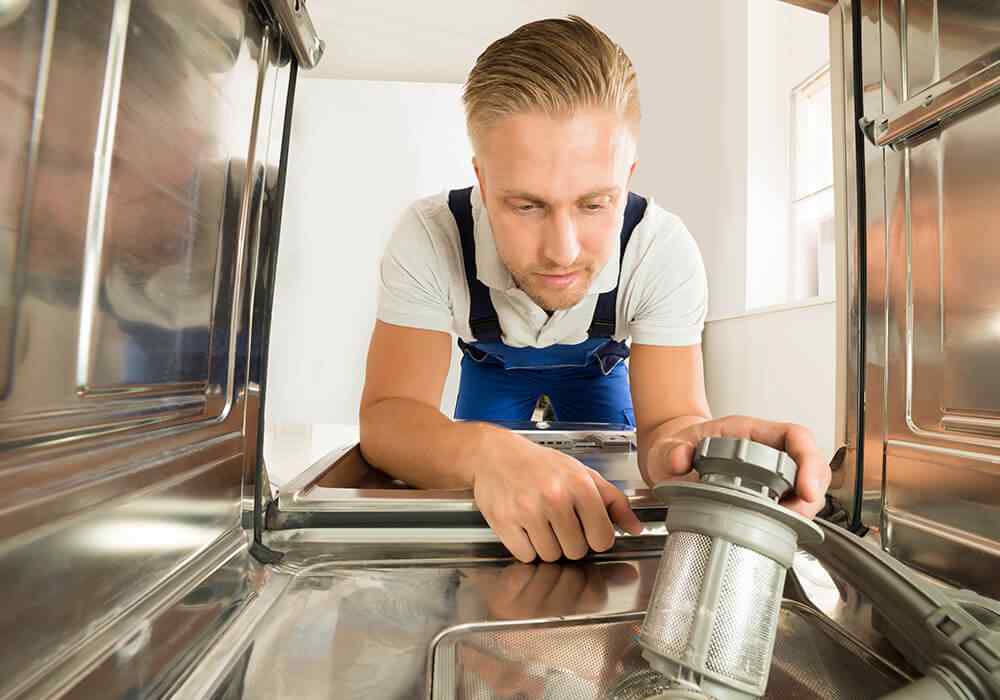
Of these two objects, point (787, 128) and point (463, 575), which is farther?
point (787, 128)

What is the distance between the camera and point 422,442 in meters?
0.66

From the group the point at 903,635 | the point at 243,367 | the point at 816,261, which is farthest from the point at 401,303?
the point at 816,261

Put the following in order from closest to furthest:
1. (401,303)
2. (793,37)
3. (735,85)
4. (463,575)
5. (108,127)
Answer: (108,127) → (463,575) → (401,303) → (793,37) → (735,85)

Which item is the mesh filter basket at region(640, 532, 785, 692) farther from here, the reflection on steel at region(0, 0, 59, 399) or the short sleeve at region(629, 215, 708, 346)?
the short sleeve at region(629, 215, 708, 346)

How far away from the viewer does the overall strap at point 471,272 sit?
901 millimetres

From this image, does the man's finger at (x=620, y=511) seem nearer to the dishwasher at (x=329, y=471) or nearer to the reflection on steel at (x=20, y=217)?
the dishwasher at (x=329, y=471)

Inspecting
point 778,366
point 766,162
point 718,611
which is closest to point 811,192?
point 766,162

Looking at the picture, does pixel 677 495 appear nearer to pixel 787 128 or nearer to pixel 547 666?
pixel 547 666

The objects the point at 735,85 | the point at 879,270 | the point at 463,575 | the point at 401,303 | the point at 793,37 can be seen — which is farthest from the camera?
the point at 735,85

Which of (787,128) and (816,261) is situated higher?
(787,128)

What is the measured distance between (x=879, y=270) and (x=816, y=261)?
84.8 inches

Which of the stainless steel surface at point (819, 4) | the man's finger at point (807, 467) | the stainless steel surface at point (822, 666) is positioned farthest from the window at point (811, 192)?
the stainless steel surface at point (822, 666)

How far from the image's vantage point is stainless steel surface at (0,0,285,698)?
0.80 feet

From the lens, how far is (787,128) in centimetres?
253
